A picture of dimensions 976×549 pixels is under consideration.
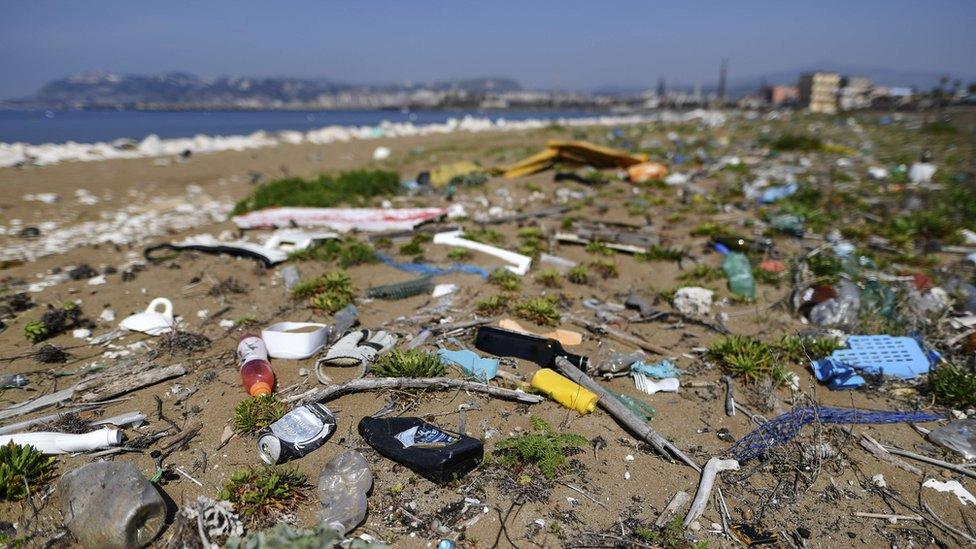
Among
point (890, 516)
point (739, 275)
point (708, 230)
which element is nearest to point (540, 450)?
point (890, 516)

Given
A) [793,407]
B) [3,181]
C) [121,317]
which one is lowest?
[793,407]

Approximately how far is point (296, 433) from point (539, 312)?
7.66 feet

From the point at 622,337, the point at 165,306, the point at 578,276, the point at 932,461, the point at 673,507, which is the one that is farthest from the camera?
the point at 578,276

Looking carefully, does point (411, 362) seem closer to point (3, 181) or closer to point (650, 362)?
point (650, 362)

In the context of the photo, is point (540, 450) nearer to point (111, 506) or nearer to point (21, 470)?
point (111, 506)

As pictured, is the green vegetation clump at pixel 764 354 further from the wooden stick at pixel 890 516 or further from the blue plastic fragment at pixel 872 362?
the wooden stick at pixel 890 516

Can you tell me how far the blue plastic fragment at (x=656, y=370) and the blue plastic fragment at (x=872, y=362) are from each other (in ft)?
3.35

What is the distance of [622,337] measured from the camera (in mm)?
4184

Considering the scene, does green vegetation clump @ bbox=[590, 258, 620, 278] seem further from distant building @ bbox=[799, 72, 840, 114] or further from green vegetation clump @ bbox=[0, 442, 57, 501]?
distant building @ bbox=[799, 72, 840, 114]

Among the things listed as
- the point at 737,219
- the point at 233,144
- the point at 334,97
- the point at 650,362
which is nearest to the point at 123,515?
the point at 650,362

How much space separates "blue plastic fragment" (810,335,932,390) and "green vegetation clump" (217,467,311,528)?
12.0 ft

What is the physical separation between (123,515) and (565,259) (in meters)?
4.94

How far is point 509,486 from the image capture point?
257 cm

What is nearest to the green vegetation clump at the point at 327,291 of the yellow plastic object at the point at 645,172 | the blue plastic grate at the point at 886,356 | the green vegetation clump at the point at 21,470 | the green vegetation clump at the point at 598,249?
the green vegetation clump at the point at 21,470
